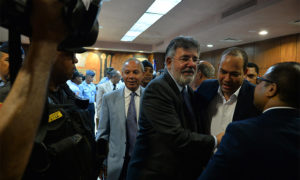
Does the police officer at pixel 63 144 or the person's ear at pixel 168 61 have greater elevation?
the person's ear at pixel 168 61

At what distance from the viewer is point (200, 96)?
1729 mm

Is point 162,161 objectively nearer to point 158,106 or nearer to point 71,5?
point 158,106

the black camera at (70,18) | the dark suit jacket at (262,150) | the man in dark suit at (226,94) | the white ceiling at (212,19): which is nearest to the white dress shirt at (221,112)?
the man in dark suit at (226,94)

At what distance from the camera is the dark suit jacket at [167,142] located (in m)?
1.27

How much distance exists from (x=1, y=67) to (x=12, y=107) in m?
2.01

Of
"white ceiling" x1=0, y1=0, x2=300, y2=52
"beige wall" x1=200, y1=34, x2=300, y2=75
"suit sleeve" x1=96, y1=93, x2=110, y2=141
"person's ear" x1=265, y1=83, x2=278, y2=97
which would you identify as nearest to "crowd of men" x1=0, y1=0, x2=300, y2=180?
"person's ear" x1=265, y1=83, x2=278, y2=97

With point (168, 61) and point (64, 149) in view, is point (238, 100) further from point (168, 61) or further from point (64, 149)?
point (64, 149)

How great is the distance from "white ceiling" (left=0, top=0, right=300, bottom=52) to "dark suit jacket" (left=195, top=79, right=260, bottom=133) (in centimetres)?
370

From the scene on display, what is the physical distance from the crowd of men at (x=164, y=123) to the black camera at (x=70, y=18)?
2cm

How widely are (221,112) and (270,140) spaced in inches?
29.9

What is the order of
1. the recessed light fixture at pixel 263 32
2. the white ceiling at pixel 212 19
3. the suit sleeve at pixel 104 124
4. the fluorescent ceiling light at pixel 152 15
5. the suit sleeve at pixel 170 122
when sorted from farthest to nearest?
1. the recessed light fixture at pixel 263 32
2. the fluorescent ceiling light at pixel 152 15
3. the white ceiling at pixel 212 19
4. the suit sleeve at pixel 104 124
5. the suit sleeve at pixel 170 122

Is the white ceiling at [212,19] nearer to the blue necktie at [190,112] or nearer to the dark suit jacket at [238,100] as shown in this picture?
the dark suit jacket at [238,100]

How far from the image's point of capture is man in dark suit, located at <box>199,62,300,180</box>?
2.86ft

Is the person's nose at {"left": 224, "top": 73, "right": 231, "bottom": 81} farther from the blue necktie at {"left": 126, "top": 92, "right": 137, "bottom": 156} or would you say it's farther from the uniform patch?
the uniform patch
